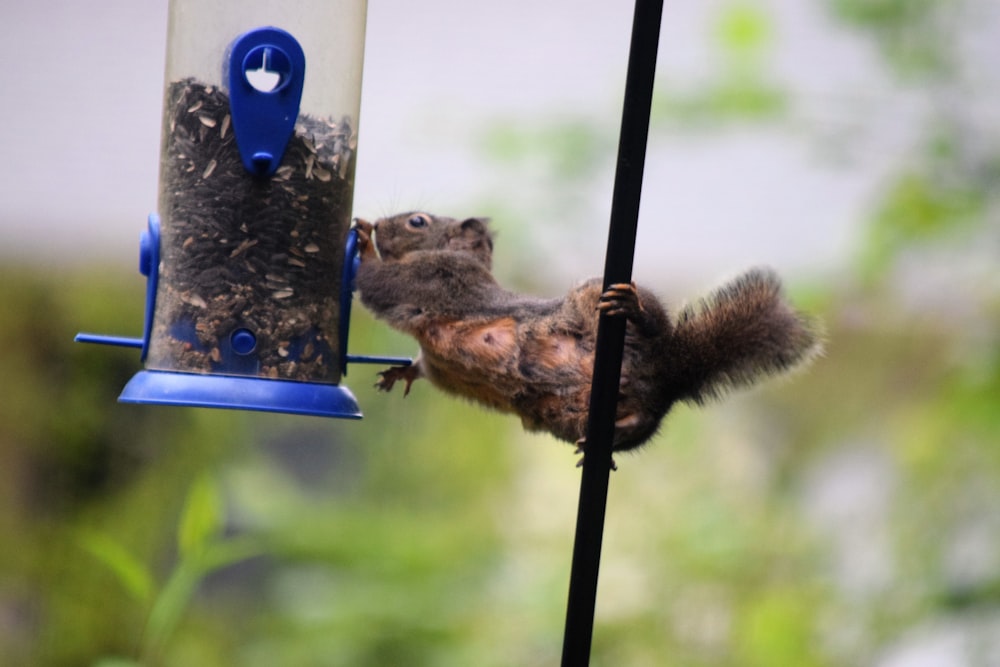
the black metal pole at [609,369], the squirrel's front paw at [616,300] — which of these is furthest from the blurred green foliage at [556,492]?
the black metal pole at [609,369]

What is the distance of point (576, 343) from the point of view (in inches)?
75.4

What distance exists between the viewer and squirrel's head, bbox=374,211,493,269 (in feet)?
7.31

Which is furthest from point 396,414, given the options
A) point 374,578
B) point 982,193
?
point 982,193

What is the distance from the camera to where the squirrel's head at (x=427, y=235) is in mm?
2229

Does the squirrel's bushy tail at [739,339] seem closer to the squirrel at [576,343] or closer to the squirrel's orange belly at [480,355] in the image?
the squirrel at [576,343]

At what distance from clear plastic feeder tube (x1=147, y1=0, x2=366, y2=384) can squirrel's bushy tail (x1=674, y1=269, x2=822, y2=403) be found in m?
0.66

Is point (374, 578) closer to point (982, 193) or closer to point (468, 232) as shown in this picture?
point (468, 232)

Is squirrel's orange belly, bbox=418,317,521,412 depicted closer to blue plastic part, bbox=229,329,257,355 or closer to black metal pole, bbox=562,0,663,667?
blue plastic part, bbox=229,329,257,355

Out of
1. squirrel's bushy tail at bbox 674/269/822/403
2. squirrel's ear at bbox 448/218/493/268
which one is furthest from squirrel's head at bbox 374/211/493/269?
squirrel's bushy tail at bbox 674/269/822/403

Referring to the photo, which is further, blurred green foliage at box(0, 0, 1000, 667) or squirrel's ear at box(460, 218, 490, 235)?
blurred green foliage at box(0, 0, 1000, 667)

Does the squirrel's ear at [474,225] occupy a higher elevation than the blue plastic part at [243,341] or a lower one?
higher

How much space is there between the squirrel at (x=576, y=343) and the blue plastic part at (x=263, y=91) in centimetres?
28

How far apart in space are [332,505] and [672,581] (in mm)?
970

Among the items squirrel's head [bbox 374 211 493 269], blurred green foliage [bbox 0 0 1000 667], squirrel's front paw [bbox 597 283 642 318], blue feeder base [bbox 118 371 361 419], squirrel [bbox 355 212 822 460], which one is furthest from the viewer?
blurred green foliage [bbox 0 0 1000 667]
